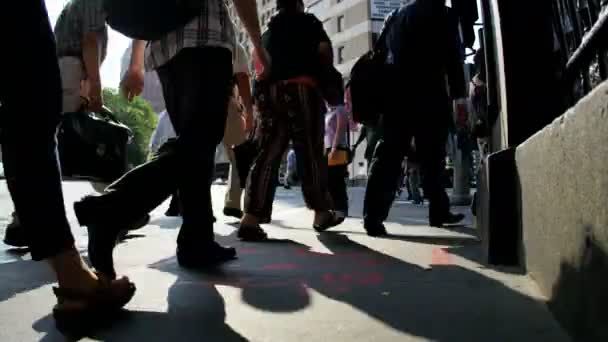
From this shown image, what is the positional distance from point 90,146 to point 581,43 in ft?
9.75

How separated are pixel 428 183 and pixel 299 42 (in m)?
1.62

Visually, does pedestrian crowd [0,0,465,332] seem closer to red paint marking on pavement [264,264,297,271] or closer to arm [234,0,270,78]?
arm [234,0,270,78]

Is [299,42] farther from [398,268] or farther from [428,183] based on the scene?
[398,268]

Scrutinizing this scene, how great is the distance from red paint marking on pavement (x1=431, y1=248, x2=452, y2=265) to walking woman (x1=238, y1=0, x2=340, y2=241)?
49.1 inches

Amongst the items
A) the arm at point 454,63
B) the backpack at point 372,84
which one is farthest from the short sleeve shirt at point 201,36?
the arm at point 454,63

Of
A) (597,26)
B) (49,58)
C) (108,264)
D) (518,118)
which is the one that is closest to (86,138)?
(108,264)

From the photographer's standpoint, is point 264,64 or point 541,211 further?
point 264,64

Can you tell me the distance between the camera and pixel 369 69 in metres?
4.70

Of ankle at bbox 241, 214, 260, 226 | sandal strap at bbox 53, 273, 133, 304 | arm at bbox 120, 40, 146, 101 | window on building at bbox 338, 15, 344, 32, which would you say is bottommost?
sandal strap at bbox 53, 273, 133, 304

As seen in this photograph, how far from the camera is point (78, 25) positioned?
150 inches

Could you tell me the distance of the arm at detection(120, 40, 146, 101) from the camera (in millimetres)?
3176

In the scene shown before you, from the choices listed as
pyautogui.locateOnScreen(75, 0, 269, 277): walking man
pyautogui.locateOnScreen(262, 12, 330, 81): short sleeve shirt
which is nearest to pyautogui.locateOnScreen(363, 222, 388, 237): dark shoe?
pyautogui.locateOnScreen(262, 12, 330, 81): short sleeve shirt

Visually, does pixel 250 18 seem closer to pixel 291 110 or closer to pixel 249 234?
pixel 291 110

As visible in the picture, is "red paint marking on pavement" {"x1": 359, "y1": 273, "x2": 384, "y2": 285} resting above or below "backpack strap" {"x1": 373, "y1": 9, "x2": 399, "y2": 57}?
below
